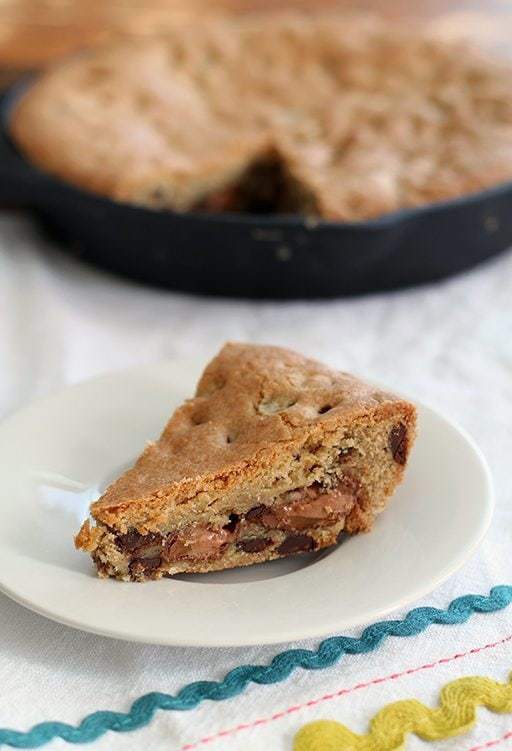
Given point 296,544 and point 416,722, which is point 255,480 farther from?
point 416,722

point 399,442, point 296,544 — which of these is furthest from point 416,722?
point 399,442

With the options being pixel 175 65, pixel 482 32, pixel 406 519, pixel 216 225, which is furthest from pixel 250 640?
pixel 482 32

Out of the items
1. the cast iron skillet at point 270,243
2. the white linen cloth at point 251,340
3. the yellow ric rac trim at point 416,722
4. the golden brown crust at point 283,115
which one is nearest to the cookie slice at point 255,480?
the white linen cloth at point 251,340

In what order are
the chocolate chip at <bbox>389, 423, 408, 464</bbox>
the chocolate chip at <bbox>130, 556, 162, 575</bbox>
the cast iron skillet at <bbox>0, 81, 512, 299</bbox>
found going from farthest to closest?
the cast iron skillet at <bbox>0, 81, 512, 299</bbox> → the chocolate chip at <bbox>389, 423, 408, 464</bbox> → the chocolate chip at <bbox>130, 556, 162, 575</bbox>

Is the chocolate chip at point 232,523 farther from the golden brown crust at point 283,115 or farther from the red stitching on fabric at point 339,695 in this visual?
the golden brown crust at point 283,115

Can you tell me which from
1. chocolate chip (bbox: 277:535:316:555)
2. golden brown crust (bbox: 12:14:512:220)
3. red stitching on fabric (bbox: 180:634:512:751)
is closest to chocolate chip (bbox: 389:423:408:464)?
chocolate chip (bbox: 277:535:316:555)

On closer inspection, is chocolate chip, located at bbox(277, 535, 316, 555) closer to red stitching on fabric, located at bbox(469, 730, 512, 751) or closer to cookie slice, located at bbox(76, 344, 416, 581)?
cookie slice, located at bbox(76, 344, 416, 581)

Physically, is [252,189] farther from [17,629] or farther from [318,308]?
[17,629]
